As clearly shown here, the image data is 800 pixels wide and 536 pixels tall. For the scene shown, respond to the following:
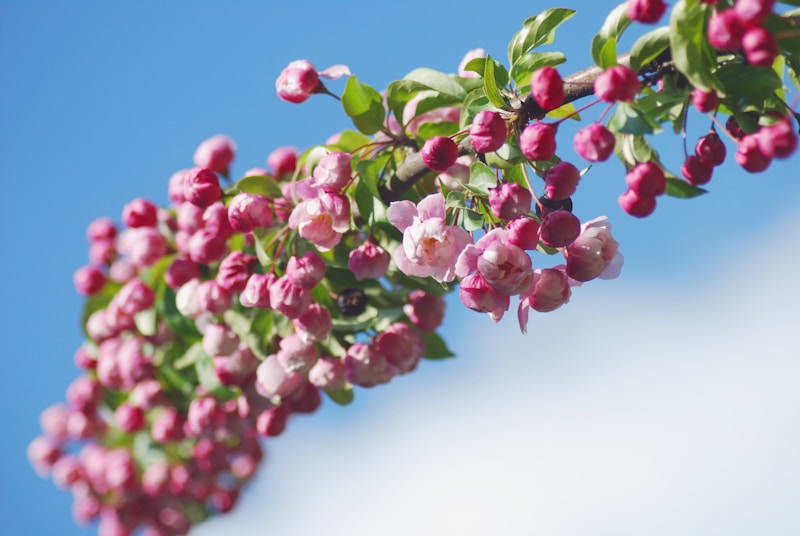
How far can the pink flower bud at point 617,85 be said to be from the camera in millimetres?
1228

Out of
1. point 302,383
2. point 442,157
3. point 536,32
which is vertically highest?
point 536,32

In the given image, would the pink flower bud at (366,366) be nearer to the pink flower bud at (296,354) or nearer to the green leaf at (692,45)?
the pink flower bud at (296,354)

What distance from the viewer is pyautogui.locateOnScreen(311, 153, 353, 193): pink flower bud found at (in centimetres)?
161

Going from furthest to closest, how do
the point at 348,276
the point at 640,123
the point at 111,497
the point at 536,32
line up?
the point at 111,497, the point at 348,276, the point at 536,32, the point at 640,123

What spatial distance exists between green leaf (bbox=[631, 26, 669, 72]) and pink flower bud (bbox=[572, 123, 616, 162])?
0.14m

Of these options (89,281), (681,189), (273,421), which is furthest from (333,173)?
(89,281)

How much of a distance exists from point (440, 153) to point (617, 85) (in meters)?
0.34

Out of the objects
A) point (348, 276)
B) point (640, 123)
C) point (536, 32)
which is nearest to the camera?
point (640, 123)

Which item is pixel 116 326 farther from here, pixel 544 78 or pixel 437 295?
pixel 544 78

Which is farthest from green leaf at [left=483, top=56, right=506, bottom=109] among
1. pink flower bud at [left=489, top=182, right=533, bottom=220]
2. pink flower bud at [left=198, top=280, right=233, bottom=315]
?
pink flower bud at [left=198, top=280, right=233, bottom=315]

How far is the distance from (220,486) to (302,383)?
1.39 metres

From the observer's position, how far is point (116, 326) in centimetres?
247

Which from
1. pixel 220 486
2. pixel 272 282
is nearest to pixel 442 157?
pixel 272 282

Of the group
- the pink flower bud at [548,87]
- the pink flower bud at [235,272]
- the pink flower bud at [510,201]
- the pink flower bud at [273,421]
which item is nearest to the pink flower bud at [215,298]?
the pink flower bud at [235,272]
